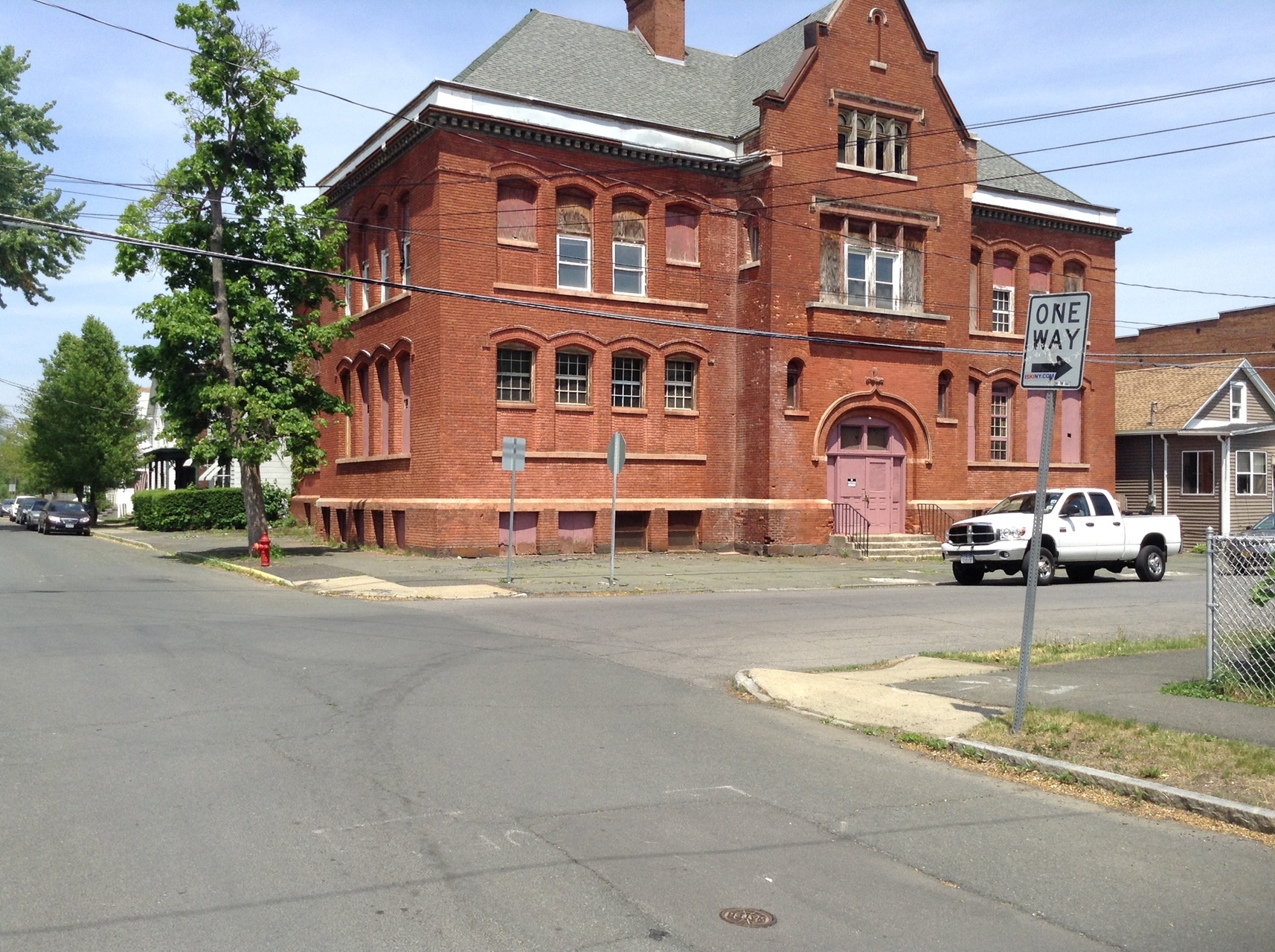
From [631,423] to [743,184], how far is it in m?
7.51

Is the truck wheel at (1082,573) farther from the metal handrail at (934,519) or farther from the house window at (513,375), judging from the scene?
the house window at (513,375)

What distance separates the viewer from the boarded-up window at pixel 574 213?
2908 centimetres

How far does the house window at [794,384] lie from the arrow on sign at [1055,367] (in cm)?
2227

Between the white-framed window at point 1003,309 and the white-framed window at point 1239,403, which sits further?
the white-framed window at point 1239,403

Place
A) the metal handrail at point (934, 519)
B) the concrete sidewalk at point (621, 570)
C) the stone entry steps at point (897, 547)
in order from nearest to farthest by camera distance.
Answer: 1. the concrete sidewalk at point (621, 570)
2. the stone entry steps at point (897, 547)
3. the metal handrail at point (934, 519)

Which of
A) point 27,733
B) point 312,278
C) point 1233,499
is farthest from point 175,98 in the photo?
point 1233,499

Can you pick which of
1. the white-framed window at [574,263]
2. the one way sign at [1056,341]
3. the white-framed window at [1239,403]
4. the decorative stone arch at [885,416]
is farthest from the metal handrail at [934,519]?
the one way sign at [1056,341]

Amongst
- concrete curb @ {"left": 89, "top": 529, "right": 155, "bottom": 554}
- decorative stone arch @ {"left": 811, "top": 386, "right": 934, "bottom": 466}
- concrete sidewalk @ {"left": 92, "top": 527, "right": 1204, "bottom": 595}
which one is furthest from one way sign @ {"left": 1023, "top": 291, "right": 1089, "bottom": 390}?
concrete curb @ {"left": 89, "top": 529, "right": 155, "bottom": 554}

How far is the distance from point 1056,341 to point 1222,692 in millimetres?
3838

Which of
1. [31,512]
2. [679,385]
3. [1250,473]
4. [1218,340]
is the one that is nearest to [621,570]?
[679,385]

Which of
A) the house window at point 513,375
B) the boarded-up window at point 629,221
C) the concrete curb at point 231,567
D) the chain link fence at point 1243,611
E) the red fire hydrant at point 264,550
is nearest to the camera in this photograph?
the chain link fence at point 1243,611

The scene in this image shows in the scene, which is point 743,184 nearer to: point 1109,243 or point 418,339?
point 418,339

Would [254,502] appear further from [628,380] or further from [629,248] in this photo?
[629,248]

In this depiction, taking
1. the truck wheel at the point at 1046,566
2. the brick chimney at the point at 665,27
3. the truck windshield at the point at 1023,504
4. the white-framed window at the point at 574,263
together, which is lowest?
the truck wheel at the point at 1046,566
